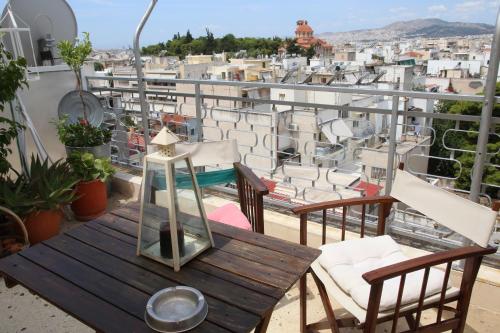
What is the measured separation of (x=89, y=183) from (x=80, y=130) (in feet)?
2.35

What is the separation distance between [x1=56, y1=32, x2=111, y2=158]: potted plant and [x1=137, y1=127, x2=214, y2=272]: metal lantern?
2658 mm

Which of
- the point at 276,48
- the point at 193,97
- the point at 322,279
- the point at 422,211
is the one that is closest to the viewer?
the point at 322,279

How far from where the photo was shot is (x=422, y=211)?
2.02 m

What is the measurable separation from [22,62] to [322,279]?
2.84m

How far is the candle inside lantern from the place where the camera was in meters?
1.48

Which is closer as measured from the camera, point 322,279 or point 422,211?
point 322,279

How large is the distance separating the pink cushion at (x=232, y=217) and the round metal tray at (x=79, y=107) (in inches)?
96.9

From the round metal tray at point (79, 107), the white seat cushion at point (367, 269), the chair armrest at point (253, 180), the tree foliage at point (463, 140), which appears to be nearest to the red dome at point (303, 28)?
the tree foliage at point (463, 140)

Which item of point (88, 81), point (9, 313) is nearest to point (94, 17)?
point (88, 81)

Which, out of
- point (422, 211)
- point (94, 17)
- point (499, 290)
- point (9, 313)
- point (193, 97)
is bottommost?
point (9, 313)

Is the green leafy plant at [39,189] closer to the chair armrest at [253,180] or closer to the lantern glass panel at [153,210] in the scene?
the chair armrest at [253,180]

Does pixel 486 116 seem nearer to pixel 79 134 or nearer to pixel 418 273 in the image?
pixel 418 273

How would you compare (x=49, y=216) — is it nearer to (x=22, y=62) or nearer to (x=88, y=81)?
(x=22, y=62)

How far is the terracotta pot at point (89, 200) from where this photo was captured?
11.7 feet
